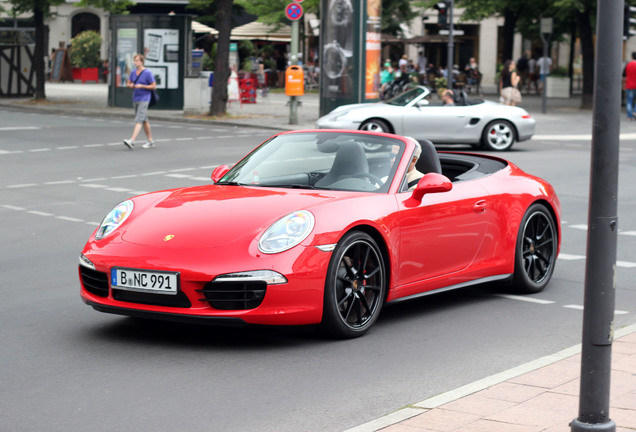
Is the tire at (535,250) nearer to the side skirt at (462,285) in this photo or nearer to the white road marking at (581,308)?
the side skirt at (462,285)

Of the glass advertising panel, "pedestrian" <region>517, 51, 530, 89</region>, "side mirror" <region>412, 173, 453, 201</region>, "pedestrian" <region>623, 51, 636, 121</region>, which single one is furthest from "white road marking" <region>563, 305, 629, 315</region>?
"pedestrian" <region>517, 51, 530, 89</region>

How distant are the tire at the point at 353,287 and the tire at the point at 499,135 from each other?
616 inches

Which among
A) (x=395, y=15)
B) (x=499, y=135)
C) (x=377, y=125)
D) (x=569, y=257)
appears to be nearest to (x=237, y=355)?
(x=569, y=257)

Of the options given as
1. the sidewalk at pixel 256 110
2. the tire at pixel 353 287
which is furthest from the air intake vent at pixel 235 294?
the sidewalk at pixel 256 110

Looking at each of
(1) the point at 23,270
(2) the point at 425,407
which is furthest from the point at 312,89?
(2) the point at 425,407

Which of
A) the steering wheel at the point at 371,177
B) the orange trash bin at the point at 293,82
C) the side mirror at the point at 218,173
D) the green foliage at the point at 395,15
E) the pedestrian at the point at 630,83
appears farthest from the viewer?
the green foliage at the point at 395,15

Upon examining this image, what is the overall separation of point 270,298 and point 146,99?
16264mm

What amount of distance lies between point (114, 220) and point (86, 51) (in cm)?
5258

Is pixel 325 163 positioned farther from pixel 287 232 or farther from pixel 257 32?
pixel 257 32

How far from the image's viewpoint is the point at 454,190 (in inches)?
296

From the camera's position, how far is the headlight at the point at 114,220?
673 cm

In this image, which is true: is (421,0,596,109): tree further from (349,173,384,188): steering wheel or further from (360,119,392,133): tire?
(349,173,384,188): steering wheel

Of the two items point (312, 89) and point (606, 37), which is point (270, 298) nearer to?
point (606, 37)

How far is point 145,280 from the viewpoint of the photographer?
20.4 ft
